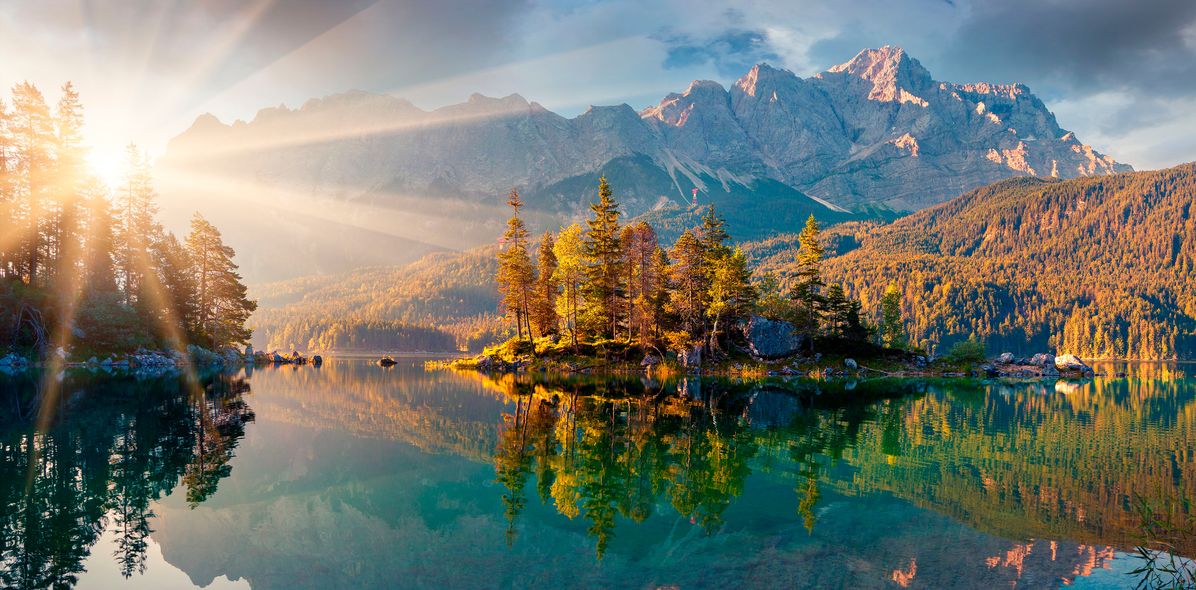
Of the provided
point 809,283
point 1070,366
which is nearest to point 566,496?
point 809,283

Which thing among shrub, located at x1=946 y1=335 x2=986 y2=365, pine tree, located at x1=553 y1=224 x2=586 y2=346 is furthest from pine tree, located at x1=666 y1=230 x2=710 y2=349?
shrub, located at x1=946 y1=335 x2=986 y2=365

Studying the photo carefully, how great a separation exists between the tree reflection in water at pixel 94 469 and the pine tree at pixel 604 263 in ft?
150

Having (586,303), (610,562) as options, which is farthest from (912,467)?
(586,303)

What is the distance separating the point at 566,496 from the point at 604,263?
5999 cm

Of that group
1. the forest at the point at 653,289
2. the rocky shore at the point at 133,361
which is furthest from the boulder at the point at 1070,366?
the rocky shore at the point at 133,361

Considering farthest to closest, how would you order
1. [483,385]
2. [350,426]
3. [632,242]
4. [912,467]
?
[632,242]
[483,385]
[350,426]
[912,467]

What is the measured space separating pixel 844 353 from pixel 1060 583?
226 ft

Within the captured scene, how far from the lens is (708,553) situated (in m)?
13.2

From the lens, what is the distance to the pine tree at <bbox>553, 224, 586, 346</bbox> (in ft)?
252

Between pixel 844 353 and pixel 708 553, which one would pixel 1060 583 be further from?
pixel 844 353

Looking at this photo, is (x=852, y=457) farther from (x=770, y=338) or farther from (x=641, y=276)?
(x=770, y=338)

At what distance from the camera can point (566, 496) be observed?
57.6ft

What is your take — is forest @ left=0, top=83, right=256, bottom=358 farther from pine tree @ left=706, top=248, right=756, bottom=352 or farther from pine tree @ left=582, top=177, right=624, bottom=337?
pine tree @ left=706, top=248, right=756, bottom=352

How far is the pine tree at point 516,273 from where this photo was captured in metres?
76.4
